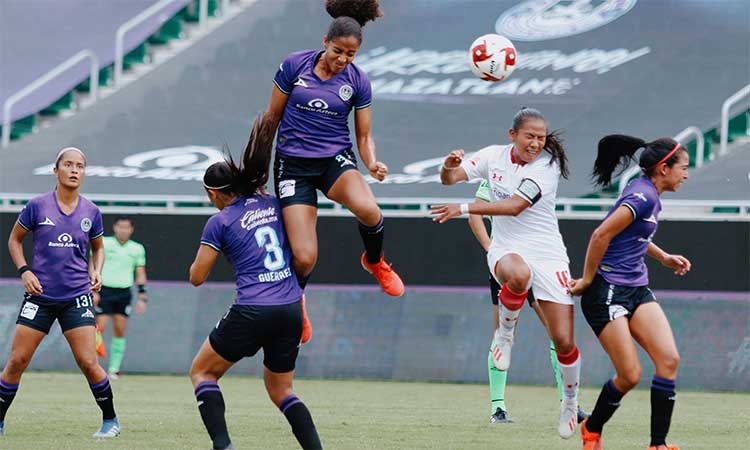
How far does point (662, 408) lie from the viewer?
7.96 metres

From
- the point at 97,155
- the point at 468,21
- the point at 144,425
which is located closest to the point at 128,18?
the point at 97,155

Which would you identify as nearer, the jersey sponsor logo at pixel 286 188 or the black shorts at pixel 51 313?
the jersey sponsor logo at pixel 286 188

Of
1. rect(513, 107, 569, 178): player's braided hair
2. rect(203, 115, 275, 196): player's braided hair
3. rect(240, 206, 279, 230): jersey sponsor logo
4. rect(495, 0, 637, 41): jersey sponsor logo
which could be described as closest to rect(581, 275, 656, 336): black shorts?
rect(513, 107, 569, 178): player's braided hair

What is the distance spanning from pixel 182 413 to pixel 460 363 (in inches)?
241

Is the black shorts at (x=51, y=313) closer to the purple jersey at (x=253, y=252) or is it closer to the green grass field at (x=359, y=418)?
the green grass field at (x=359, y=418)

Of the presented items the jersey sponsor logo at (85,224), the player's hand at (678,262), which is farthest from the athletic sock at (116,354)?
the player's hand at (678,262)

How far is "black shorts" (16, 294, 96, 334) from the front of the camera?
920 centimetres

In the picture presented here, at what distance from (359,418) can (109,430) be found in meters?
2.54

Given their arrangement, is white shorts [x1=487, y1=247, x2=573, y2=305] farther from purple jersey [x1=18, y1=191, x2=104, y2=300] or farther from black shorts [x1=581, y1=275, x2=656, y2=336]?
purple jersey [x1=18, y1=191, x2=104, y2=300]

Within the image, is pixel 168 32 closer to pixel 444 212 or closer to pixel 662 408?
pixel 444 212

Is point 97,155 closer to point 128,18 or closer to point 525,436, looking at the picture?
point 128,18

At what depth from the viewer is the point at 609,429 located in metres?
10.3

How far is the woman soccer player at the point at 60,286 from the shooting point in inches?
361

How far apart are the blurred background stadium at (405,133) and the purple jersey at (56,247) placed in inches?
197
